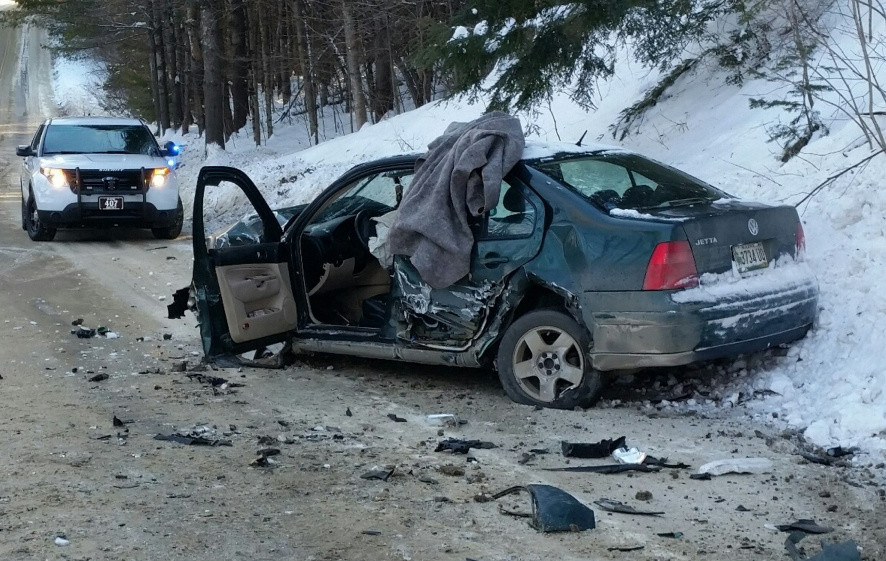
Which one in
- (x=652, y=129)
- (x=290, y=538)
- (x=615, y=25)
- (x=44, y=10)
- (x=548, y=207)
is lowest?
(x=290, y=538)

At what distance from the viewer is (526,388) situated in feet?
21.0

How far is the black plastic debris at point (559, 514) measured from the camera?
14.6 feet

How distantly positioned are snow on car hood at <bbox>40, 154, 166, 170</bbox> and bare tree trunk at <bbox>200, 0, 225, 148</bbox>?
36.2ft

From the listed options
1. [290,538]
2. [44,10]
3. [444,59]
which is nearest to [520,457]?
[290,538]

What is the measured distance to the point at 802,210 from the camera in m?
8.38

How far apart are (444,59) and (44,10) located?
29700 millimetres

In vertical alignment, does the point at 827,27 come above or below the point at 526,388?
above

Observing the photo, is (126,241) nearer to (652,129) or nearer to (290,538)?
(652,129)

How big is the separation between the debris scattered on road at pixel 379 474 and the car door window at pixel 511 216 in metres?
1.79

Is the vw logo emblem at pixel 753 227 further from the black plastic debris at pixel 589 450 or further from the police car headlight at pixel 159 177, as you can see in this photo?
the police car headlight at pixel 159 177

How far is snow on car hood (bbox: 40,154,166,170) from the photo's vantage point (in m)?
14.6

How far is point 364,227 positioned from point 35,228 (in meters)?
8.71

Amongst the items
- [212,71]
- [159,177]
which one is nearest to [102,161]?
[159,177]

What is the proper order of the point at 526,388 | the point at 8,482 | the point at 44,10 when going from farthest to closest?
the point at 44,10 < the point at 526,388 < the point at 8,482
